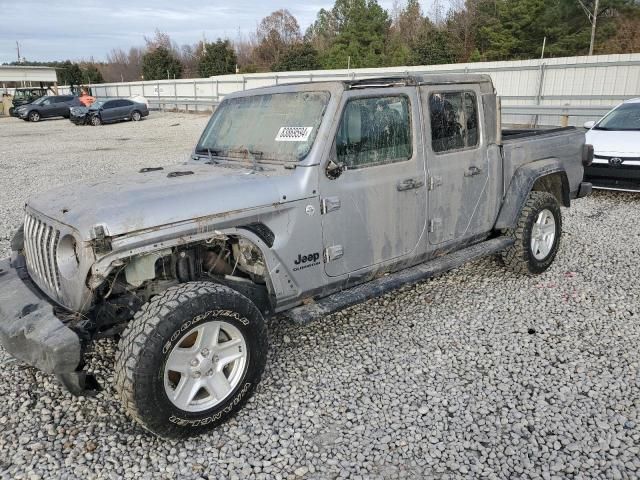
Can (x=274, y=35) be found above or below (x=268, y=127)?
above

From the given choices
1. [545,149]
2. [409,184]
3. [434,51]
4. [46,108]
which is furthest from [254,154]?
[434,51]

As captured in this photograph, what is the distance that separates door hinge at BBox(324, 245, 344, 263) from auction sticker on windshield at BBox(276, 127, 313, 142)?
772 millimetres

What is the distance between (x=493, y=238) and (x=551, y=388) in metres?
1.97

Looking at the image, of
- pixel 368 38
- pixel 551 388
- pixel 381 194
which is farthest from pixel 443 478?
pixel 368 38

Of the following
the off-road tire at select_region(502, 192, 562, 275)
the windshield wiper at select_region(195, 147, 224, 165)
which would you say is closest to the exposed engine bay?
the windshield wiper at select_region(195, 147, 224, 165)

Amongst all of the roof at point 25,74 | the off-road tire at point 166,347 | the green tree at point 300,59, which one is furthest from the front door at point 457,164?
the roof at point 25,74

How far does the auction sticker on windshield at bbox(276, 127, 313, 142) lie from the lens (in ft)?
12.4

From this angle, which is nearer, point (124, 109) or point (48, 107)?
point (124, 109)

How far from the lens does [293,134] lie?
385cm

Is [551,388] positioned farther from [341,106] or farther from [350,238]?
[341,106]

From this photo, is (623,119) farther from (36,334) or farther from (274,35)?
(274,35)

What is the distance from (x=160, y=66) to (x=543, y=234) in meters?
59.9

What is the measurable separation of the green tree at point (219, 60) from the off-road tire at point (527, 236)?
179ft

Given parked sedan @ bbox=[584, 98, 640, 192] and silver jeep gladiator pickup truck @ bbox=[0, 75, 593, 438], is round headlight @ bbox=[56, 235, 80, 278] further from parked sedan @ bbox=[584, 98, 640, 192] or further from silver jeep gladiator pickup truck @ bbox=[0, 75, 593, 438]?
parked sedan @ bbox=[584, 98, 640, 192]
